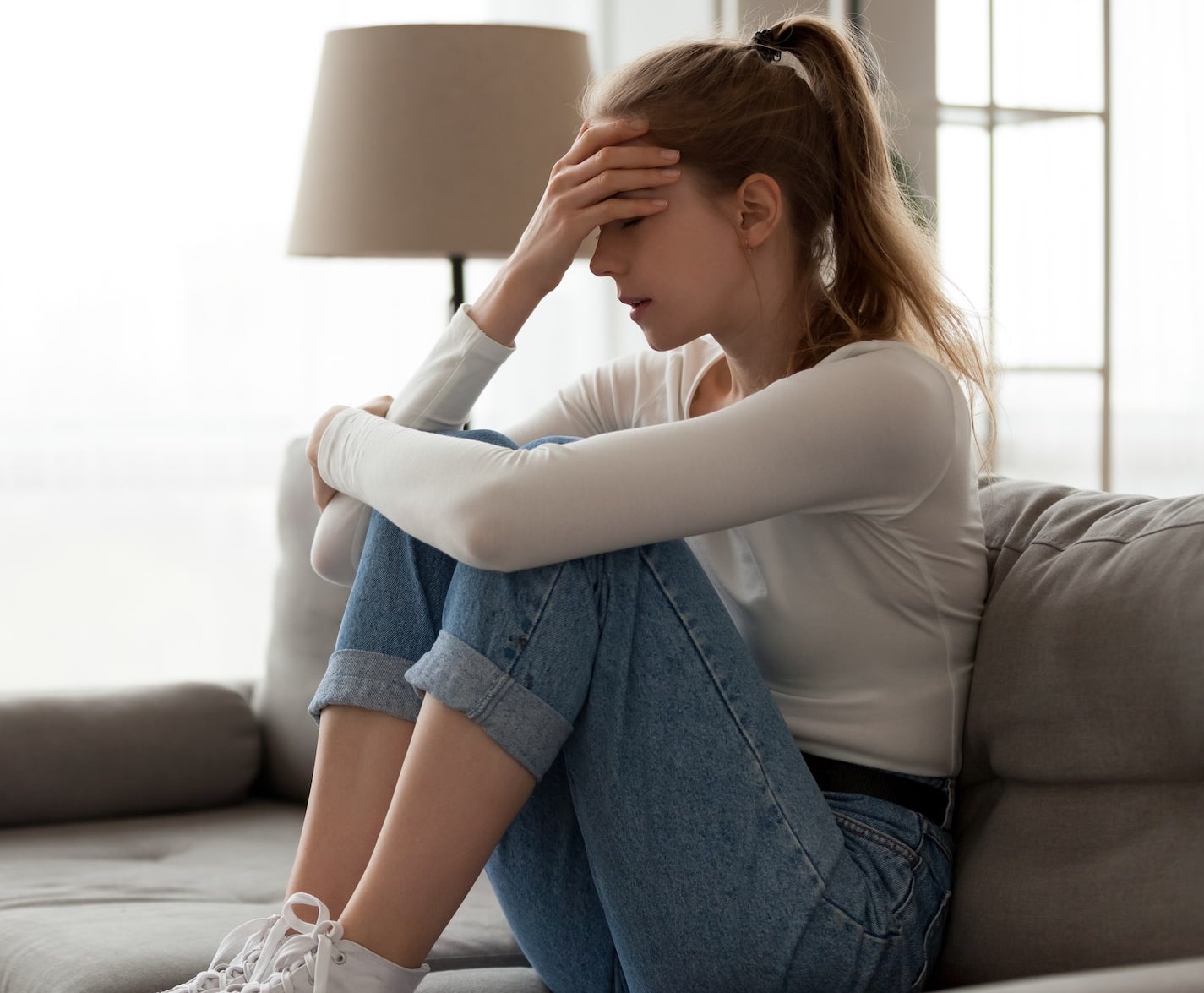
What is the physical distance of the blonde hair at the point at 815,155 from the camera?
1.35 m

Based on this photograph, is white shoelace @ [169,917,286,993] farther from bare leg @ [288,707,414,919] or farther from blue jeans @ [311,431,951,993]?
blue jeans @ [311,431,951,993]

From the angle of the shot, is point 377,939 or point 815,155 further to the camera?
point 815,155

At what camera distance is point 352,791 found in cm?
126

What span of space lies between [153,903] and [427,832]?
657 millimetres

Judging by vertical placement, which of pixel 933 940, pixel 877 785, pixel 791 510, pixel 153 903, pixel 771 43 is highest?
pixel 771 43

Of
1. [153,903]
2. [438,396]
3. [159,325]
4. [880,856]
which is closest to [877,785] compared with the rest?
[880,856]

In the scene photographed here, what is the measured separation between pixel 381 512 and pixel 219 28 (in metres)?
2.07

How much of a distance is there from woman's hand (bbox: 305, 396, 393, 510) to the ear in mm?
406

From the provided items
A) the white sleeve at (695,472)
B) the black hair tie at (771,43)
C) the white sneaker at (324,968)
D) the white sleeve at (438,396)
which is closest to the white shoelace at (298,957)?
the white sneaker at (324,968)

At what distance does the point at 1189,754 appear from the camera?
1.14m

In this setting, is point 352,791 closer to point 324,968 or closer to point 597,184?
point 324,968

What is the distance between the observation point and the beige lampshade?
2.00 metres

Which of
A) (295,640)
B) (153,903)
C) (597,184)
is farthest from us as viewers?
(295,640)

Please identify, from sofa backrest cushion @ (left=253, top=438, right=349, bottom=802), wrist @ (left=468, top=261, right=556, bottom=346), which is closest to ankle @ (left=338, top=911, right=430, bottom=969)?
wrist @ (left=468, top=261, right=556, bottom=346)
